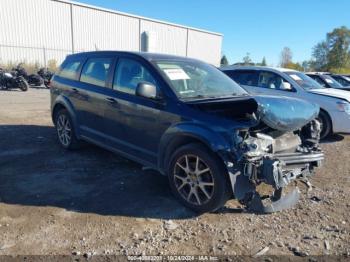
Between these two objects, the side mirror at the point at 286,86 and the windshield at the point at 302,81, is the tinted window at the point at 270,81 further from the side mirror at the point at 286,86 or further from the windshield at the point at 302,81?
the windshield at the point at 302,81

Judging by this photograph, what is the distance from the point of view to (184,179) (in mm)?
3893

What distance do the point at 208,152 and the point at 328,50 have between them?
7422 centimetres

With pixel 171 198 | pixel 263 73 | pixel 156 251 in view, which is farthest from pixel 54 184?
pixel 263 73

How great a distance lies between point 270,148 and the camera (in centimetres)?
368

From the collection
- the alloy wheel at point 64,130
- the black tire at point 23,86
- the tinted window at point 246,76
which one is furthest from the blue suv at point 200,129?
the black tire at point 23,86

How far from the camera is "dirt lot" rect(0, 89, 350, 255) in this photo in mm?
3143

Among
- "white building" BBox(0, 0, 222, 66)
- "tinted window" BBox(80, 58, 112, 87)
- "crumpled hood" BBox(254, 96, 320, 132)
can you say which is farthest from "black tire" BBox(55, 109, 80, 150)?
"white building" BBox(0, 0, 222, 66)

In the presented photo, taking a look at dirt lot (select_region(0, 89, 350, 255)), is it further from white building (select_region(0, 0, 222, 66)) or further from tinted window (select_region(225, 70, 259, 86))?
white building (select_region(0, 0, 222, 66))

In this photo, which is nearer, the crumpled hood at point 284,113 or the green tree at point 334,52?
the crumpled hood at point 284,113

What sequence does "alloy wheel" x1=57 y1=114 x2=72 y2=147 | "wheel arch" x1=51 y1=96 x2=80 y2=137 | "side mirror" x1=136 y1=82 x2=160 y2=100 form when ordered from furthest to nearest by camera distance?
"alloy wheel" x1=57 y1=114 x2=72 y2=147, "wheel arch" x1=51 y1=96 x2=80 y2=137, "side mirror" x1=136 y1=82 x2=160 y2=100

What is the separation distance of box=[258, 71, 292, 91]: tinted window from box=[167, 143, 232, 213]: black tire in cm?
521

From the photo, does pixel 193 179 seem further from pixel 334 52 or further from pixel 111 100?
pixel 334 52

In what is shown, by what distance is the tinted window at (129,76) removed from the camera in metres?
4.38

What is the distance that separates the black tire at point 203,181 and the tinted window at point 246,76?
5.42 m
